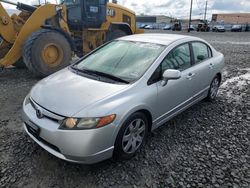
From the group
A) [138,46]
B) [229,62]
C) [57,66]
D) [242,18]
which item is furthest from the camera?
[242,18]

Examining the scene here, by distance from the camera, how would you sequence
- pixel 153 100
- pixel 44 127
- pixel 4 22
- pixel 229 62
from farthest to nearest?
pixel 229 62 → pixel 4 22 → pixel 153 100 → pixel 44 127

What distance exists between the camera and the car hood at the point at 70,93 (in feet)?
8.16

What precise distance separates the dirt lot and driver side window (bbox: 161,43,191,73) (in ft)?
3.37

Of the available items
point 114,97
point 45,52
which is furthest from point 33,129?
point 45,52

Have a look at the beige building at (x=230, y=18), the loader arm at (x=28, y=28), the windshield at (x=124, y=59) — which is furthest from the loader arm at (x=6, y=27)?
the beige building at (x=230, y=18)

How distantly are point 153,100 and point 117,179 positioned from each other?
1.10 metres

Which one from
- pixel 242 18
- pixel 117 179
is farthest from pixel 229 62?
pixel 242 18

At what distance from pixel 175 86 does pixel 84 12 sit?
5.32 meters

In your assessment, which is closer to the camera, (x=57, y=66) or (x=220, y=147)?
(x=220, y=147)

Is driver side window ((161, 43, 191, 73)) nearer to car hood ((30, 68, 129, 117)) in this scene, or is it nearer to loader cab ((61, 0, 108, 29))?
car hood ((30, 68, 129, 117))

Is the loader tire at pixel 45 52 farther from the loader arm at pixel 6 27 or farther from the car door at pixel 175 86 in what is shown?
the car door at pixel 175 86

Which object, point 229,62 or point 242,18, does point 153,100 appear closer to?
point 229,62

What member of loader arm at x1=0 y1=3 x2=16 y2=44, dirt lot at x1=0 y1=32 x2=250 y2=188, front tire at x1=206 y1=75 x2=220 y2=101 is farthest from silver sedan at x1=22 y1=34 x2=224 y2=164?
loader arm at x1=0 y1=3 x2=16 y2=44

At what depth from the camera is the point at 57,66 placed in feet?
21.2
